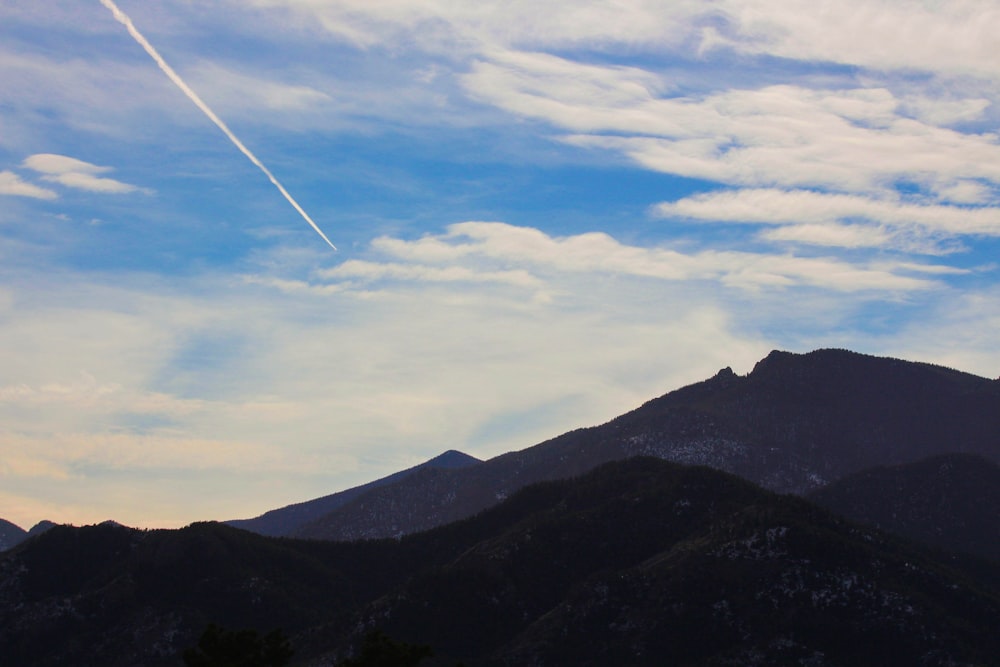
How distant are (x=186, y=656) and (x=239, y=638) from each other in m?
6.38

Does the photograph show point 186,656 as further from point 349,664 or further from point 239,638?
point 349,664

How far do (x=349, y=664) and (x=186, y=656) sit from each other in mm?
17959

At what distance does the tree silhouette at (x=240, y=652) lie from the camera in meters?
138

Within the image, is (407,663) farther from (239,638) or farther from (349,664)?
(239,638)

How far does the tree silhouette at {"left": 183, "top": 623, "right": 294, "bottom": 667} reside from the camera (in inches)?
5448

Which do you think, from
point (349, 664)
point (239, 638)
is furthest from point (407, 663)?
point (239, 638)

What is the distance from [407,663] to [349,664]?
640cm

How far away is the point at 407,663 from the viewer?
141250mm

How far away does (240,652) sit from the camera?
457 ft

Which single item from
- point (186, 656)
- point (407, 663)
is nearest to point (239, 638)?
point (186, 656)

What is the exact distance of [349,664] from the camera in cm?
13938

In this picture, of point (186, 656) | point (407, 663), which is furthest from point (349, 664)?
point (186, 656)

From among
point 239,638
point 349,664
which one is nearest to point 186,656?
point 239,638
